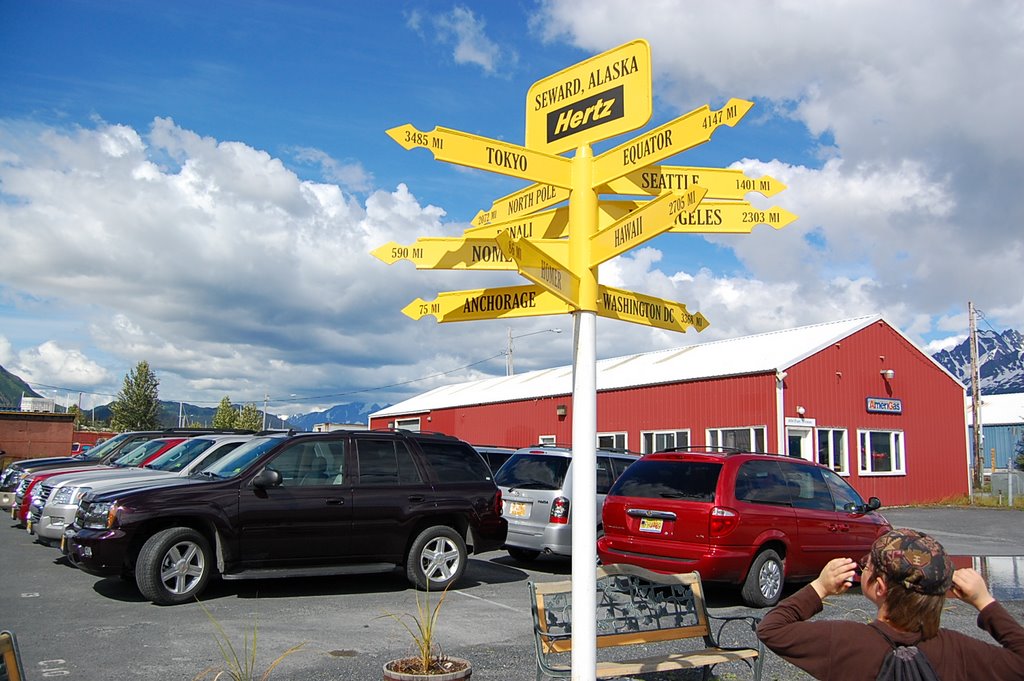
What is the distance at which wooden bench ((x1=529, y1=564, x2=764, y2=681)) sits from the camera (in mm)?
5230

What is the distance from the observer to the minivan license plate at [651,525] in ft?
31.7

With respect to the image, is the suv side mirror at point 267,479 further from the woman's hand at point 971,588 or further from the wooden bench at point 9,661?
the woman's hand at point 971,588

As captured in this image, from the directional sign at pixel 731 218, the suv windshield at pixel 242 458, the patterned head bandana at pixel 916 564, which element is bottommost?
the patterned head bandana at pixel 916 564

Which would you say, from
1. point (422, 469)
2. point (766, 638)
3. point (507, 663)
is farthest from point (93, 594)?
point (766, 638)

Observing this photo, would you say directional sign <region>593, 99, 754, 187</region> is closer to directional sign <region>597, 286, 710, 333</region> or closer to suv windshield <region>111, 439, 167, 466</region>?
directional sign <region>597, 286, 710, 333</region>

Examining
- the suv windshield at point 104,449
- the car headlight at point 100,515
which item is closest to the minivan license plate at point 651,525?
the car headlight at point 100,515

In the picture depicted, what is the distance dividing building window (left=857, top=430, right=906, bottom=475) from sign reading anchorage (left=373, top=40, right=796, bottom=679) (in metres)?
23.5

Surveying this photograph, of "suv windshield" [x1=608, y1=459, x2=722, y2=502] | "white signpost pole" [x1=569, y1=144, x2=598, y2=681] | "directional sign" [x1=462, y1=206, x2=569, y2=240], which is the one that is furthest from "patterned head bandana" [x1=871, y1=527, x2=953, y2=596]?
"suv windshield" [x1=608, y1=459, x2=722, y2=502]

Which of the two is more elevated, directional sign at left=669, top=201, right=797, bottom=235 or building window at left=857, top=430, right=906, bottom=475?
directional sign at left=669, top=201, right=797, bottom=235

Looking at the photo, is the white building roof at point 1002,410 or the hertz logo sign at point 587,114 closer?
the hertz logo sign at point 587,114

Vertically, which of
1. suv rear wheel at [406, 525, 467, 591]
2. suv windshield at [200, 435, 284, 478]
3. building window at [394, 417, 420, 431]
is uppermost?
building window at [394, 417, 420, 431]

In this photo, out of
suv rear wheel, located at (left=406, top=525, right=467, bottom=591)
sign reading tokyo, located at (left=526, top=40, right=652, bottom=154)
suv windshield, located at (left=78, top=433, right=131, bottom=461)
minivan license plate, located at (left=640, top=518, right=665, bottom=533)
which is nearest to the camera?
sign reading tokyo, located at (left=526, top=40, right=652, bottom=154)

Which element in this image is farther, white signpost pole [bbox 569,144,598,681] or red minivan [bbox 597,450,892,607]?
red minivan [bbox 597,450,892,607]

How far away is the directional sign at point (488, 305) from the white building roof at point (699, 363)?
20627 millimetres
